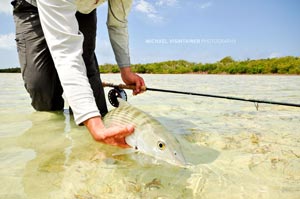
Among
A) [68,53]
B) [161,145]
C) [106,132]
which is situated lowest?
[161,145]

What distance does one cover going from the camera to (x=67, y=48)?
1.72m

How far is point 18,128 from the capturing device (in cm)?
263

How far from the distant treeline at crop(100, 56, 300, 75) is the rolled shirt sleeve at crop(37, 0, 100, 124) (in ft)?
58.9

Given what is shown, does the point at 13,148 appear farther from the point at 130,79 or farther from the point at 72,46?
the point at 130,79

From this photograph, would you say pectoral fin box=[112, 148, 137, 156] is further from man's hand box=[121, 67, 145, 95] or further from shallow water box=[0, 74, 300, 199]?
man's hand box=[121, 67, 145, 95]

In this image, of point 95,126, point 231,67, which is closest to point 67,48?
point 95,126

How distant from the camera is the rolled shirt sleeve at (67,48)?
1.64m

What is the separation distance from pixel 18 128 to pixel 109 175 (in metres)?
1.44

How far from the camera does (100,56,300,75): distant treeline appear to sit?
63.1 feet

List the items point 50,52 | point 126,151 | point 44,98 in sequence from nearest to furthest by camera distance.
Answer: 1. point 126,151
2. point 50,52
3. point 44,98

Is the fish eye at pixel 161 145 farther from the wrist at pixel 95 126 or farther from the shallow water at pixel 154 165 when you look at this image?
the wrist at pixel 95 126

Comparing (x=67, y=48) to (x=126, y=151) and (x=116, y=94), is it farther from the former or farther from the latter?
(x=116, y=94)

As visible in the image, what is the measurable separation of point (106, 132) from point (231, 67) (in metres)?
21.9

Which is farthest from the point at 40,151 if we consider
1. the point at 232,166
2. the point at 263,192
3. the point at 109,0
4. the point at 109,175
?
the point at 109,0
